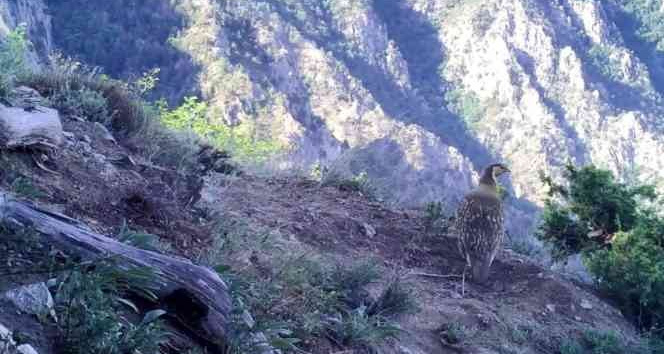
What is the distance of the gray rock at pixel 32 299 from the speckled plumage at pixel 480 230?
4423 mm

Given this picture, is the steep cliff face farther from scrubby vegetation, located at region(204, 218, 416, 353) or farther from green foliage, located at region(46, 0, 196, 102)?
scrubby vegetation, located at region(204, 218, 416, 353)

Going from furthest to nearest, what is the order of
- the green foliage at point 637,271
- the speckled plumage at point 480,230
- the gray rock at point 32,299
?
the green foliage at point 637,271 < the speckled plumage at point 480,230 < the gray rock at point 32,299

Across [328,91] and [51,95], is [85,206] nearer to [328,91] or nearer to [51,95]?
[51,95]

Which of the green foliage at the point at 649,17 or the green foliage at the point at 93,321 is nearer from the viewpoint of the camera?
the green foliage at the point at 93,321

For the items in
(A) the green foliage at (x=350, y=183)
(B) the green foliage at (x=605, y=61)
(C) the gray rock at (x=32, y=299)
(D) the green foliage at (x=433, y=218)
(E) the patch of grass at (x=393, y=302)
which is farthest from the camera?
(B) the green foliage at (x=605, y=61)

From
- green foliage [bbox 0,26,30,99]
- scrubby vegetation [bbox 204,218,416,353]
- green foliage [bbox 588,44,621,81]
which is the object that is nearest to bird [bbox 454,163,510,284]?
scrubby vegetation [bbox 204,218,416,353]

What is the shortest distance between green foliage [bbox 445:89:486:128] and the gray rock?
70.0 m

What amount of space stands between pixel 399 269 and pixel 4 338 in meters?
4.08

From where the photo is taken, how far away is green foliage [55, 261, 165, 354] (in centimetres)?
243

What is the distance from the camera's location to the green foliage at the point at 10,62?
16.8 ft

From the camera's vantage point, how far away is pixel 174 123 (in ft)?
35.6

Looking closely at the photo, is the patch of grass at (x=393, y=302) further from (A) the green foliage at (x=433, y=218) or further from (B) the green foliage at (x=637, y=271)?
(B) the green foliage at (x=637, y=271)

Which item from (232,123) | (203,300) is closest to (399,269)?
(203,300)

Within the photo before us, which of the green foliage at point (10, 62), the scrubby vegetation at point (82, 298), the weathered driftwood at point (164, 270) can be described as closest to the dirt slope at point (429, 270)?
the green foliage at point (10, 62)
